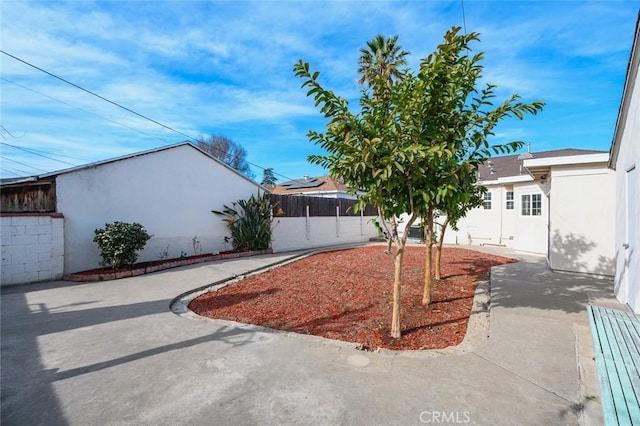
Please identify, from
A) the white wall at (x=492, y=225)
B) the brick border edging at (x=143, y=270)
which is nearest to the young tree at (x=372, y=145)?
the brick border edging at (x=143, y=270)

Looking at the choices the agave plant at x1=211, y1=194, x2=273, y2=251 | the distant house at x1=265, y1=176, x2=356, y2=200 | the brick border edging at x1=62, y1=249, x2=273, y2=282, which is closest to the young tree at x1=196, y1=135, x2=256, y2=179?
the distant house at x1=265, y1=176, x2=356, y2=200

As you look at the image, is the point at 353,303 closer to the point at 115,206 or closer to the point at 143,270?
the point at 143,270

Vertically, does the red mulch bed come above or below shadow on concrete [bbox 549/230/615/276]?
below

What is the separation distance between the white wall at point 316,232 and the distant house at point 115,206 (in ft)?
7.22

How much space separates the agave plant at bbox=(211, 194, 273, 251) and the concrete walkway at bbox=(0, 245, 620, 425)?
21.8 ft

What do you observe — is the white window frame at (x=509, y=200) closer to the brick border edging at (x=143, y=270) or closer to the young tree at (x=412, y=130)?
the young tree at (x=412, y=130)

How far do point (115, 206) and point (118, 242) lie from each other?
5.19ft

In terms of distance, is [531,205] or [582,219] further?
[531,205]

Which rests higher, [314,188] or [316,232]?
[314,188]

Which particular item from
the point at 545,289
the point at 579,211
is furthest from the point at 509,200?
the point at 545,289

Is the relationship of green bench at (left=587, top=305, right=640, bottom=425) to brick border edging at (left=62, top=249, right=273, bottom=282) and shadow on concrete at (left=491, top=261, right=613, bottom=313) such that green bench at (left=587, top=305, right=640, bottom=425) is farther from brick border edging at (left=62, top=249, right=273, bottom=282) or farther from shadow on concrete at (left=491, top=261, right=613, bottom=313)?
brick border edging at (left=62, top=249, right=273, bottom=282)

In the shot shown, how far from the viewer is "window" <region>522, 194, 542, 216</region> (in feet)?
34.7

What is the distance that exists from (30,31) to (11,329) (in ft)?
20.9

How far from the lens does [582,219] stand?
7441mm
